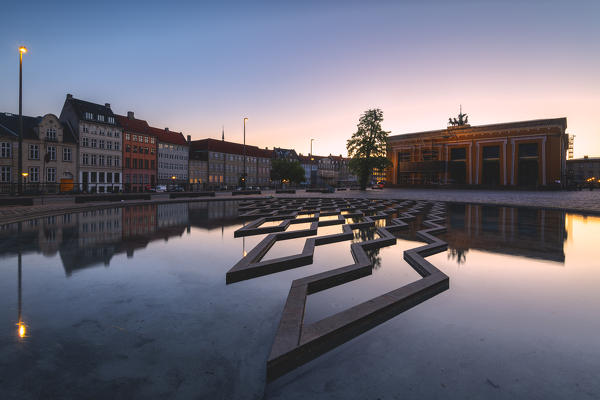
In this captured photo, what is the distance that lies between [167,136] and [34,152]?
29650 mm

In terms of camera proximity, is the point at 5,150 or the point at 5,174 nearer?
the point at 5,150

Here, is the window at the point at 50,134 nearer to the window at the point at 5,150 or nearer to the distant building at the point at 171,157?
the window at the point at 5,150

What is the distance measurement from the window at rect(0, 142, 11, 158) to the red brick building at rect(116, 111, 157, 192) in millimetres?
18162

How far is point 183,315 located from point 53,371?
1145 mm

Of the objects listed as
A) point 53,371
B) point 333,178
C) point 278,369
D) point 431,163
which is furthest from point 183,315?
point 333,178

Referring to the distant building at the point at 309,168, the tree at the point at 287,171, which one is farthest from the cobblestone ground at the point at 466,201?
the distant building at the point at 309,168

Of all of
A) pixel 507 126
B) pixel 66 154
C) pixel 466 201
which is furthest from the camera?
pixel 507 126

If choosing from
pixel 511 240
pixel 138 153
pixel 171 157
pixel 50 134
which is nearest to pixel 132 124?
Answer: pixel 138 153

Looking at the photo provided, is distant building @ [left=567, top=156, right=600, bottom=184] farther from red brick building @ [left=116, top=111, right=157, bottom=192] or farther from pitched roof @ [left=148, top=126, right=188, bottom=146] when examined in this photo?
red brick building @ [left=116, top=111, right=157, bottom=192]

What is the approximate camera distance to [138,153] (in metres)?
60.5

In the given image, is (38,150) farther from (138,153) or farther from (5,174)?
(138,153)

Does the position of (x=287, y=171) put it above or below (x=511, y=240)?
above

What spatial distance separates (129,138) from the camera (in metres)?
58.9

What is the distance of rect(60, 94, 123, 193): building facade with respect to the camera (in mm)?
50156
